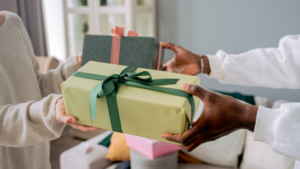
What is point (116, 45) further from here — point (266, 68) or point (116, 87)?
point (266, 68)

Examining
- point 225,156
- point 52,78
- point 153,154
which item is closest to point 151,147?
point 153,154

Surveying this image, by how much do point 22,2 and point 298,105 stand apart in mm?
2656

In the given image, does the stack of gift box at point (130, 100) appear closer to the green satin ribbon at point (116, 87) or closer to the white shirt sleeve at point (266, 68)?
the green satin ribbon at point (116, 87)

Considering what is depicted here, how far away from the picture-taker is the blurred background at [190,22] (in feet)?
5.51

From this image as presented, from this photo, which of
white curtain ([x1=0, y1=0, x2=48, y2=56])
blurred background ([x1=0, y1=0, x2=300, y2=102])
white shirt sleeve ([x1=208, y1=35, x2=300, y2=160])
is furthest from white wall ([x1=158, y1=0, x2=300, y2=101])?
white curtain ([x1=0, y1=0, x2=48, y2=56])

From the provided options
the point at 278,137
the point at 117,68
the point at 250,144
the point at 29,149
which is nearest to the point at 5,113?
the point at 29,149

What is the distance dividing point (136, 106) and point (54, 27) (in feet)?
9.44

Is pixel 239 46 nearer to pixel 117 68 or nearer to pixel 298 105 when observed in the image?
pixel 298 105

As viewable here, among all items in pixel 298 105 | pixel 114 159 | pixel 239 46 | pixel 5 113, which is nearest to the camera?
pixel 298 105

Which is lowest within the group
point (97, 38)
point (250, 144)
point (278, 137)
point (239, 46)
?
point (250, 144)

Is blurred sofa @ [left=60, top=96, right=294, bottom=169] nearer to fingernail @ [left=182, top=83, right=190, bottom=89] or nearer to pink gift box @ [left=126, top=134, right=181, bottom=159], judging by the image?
pink gift box @ [left=126, top=134, right=181, bottom=159]

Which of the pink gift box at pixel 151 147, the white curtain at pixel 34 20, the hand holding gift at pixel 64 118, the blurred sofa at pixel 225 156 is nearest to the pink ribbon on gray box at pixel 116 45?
the hand holding gift at pixel 64 118

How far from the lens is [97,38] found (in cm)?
86

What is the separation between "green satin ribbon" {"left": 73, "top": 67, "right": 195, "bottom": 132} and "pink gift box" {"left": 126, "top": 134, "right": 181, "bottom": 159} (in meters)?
0.73
